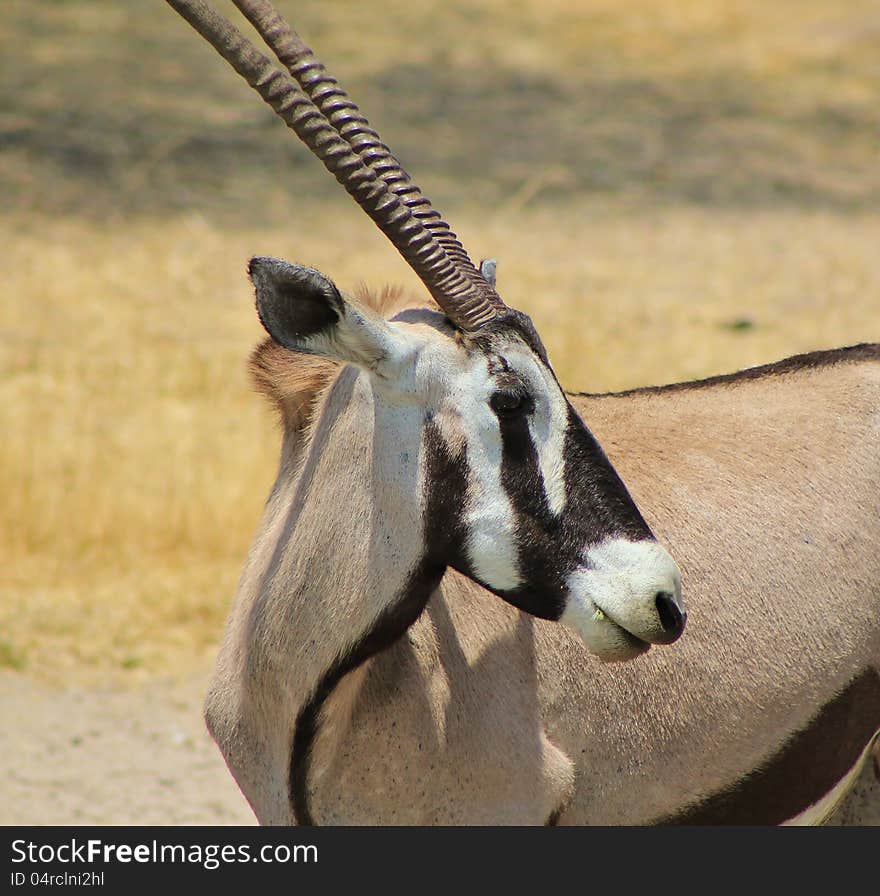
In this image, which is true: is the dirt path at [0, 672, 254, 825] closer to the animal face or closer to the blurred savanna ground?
the blurred savanna ground

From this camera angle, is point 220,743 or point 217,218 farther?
point 217,218

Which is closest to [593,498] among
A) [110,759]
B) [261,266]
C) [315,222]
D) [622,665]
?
[622,665]

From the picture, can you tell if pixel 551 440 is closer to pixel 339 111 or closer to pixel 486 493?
pixel 486 493

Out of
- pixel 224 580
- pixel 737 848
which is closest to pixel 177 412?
pixel 224 580

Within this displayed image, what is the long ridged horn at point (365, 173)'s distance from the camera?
3473mm

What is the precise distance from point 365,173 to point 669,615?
135 centimetres

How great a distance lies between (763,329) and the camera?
1063 cm

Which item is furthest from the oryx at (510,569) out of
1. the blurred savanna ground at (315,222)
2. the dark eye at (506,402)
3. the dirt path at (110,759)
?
the blurred savanna ground at (315,222)

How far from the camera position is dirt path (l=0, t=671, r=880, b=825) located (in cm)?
598

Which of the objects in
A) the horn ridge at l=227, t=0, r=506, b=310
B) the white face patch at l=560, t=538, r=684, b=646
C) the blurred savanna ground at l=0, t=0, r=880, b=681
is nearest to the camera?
the white face patch at l=560, t=538, r=684, b=646

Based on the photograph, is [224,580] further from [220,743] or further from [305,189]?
[305,189]

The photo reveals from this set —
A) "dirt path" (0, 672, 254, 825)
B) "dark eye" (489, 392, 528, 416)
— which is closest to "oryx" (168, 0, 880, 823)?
"dark eye" (489, 392, 528, 416)

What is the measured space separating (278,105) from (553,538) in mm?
1308

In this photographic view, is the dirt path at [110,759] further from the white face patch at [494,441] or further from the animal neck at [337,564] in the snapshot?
the white face patch at [494,441]
